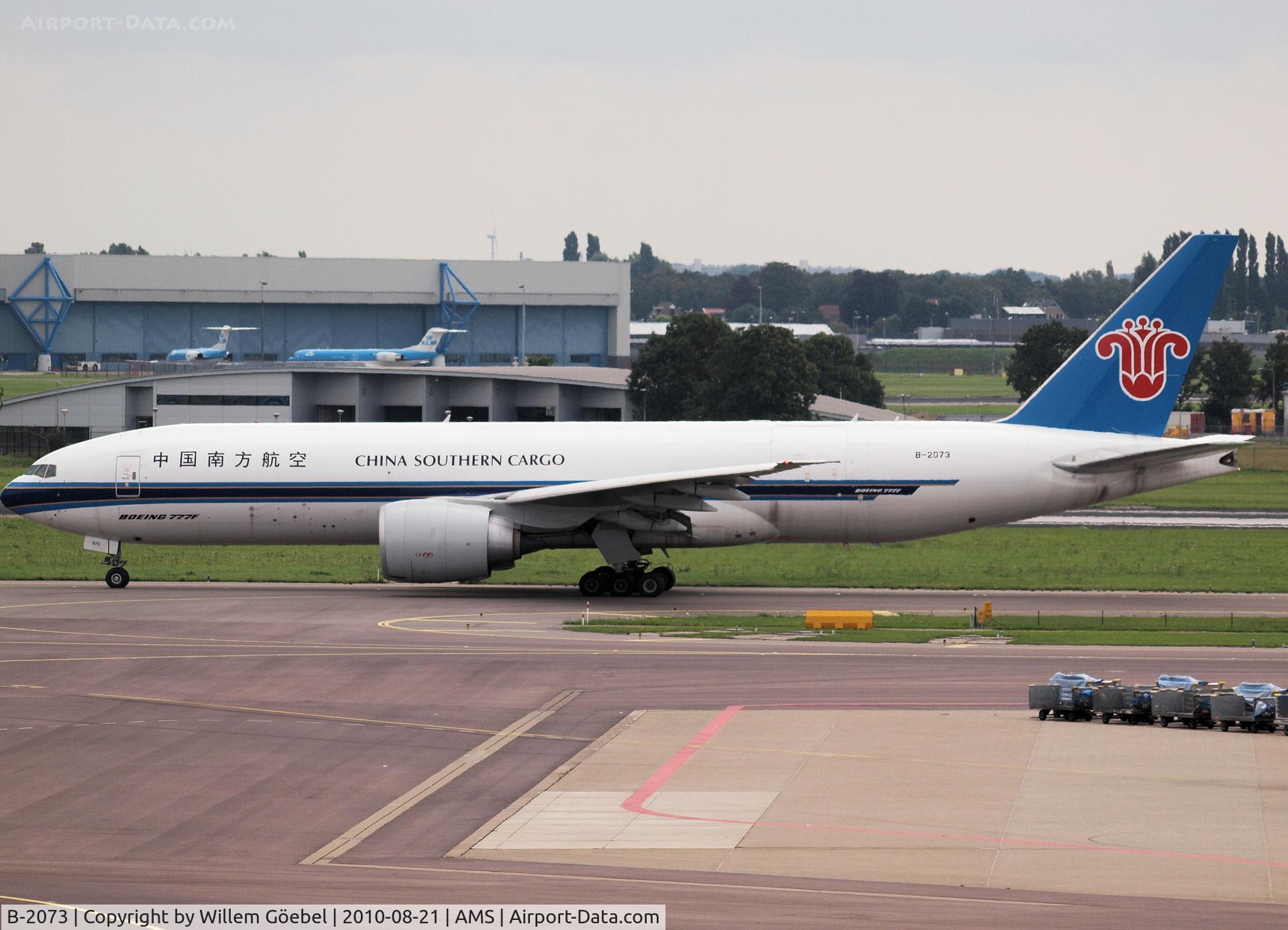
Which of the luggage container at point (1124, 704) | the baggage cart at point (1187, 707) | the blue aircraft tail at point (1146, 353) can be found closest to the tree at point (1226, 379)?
the blue aircraft tail at point (1146, 353)

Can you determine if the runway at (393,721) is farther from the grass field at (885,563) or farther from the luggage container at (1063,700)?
the grass field at (885,563)

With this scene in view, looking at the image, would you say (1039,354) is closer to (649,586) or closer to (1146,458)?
(1146,458)

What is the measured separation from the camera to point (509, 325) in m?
148

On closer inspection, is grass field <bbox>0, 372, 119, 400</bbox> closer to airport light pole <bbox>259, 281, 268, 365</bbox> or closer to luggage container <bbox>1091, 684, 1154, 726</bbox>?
airport light pole <bbox>259, 281, 268, 365</bbox>

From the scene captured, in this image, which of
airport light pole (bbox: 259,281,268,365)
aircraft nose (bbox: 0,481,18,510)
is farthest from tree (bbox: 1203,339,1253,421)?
aircraft nose (bbox: 0,481,18,510)

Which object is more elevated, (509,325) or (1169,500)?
(509,325)

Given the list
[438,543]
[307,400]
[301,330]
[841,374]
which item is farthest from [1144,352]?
[301,330]

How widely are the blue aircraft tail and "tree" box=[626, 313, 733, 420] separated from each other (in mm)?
58871

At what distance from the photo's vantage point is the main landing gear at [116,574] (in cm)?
4347

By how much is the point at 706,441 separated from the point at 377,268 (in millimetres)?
105664

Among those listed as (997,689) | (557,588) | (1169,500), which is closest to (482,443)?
(557,588)

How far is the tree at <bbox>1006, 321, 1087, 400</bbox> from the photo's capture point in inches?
4493

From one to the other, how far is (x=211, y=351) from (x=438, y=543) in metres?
101

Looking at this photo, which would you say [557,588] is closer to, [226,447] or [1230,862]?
[226,447]
